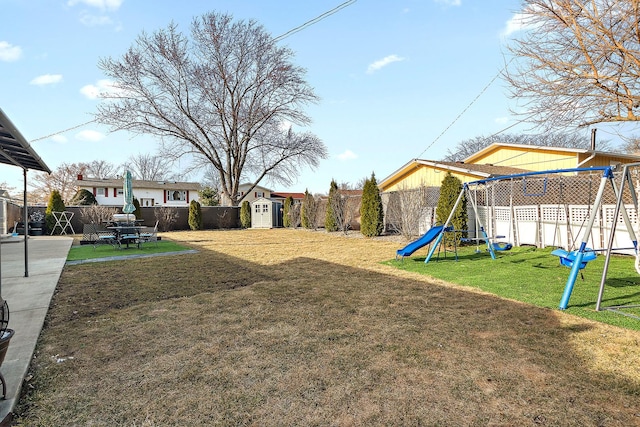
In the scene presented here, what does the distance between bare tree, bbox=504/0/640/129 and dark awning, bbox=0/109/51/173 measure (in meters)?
7.72

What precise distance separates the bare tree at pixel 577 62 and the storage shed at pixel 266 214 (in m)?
17.1

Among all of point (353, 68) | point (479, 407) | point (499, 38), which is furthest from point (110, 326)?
point (353, 68)

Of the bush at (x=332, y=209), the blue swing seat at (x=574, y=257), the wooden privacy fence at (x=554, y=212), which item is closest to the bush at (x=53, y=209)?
the bush at (x=332, y=209)

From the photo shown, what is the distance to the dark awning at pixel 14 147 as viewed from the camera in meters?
2.46

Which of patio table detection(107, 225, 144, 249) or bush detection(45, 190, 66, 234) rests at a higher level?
Answer: bush detection(45, 190, 66, 234)

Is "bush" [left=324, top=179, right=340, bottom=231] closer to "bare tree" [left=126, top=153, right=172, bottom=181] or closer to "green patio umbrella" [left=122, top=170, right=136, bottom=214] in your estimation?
"green patio umbrella" [left=122, top=170, right=136, bottom=214]

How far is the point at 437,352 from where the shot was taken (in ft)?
9.19

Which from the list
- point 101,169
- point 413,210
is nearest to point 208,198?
point 413,210

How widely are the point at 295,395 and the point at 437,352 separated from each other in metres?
1.27

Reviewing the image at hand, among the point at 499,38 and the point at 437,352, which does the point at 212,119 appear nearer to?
the point at 499,38

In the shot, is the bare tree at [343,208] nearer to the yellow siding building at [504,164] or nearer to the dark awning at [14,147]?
the yellow siding building at [504,164]

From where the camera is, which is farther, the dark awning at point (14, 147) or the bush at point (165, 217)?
the bush at point (165, 217)

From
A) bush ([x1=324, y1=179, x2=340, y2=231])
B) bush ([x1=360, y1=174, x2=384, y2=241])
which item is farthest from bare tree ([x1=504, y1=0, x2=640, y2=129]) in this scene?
bush ([x1=324, y1=179, x2=340, y2=231])

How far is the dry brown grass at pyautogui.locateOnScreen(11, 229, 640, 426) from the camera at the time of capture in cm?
199
